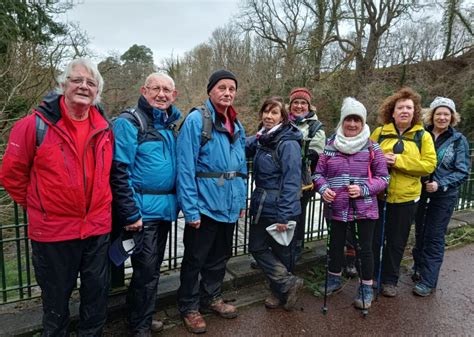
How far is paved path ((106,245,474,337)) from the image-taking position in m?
3.09

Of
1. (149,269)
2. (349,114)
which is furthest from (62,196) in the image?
(349,114)

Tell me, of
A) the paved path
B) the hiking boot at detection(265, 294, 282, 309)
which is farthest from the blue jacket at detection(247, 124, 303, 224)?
the paved path

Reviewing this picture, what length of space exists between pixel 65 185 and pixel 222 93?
142cm

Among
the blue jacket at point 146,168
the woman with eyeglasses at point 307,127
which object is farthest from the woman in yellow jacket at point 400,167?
the blue jacket at point 146,168

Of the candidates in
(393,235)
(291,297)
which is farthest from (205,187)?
(393,235)

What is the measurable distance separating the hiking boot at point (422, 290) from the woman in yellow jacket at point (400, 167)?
23cm

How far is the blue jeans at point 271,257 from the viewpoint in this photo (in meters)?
3.33

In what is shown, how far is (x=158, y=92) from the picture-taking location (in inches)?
108

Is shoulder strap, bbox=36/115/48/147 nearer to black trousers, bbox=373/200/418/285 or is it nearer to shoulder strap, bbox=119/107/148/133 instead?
shoulder strap, bbox=119/107/148/133

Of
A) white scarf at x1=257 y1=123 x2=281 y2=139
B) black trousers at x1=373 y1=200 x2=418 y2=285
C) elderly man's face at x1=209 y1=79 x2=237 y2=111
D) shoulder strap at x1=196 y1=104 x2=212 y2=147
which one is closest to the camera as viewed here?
shoulder strap at x1=196 y1=104 x2=212 y2=147

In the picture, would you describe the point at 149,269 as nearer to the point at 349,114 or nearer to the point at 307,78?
the point at 349,114

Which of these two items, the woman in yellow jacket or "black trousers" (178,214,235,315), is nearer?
"black trousers" (178,214,235,315)

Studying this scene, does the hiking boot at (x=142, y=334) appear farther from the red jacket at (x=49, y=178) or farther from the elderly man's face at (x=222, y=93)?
the elderly man's face at (x=222, y=93)

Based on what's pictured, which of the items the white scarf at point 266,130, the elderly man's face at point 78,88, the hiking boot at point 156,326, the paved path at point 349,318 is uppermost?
the elderly man's face at point 78,88
